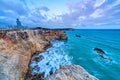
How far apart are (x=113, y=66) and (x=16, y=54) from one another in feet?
82.1

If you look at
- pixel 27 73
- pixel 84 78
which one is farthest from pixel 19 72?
pixel 84 78

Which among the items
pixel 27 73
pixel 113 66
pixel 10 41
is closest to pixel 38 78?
pixel 27 73

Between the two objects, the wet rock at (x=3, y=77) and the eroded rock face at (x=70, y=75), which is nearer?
the wet rock at (x=3, y=77)

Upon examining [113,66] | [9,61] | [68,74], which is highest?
[9,61]

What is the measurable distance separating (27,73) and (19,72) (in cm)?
228

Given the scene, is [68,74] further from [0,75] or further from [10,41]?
[10,41]

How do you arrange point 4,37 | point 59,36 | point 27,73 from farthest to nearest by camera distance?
point 59,36 < point 4,37 < point 27,73

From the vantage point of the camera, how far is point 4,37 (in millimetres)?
22781

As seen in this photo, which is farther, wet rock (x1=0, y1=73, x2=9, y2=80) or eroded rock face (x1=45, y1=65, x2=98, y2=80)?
eroded rock face (x1=45, y1=65, x2=98, y2=80)

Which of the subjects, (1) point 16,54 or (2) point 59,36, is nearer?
(1) point 16,54

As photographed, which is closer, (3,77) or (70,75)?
(3,77)

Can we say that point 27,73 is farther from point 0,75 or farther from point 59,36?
point 59,36

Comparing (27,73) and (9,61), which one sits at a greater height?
(9,61)

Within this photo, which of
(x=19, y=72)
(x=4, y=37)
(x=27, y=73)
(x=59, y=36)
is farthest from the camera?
(x=59, y=36)
